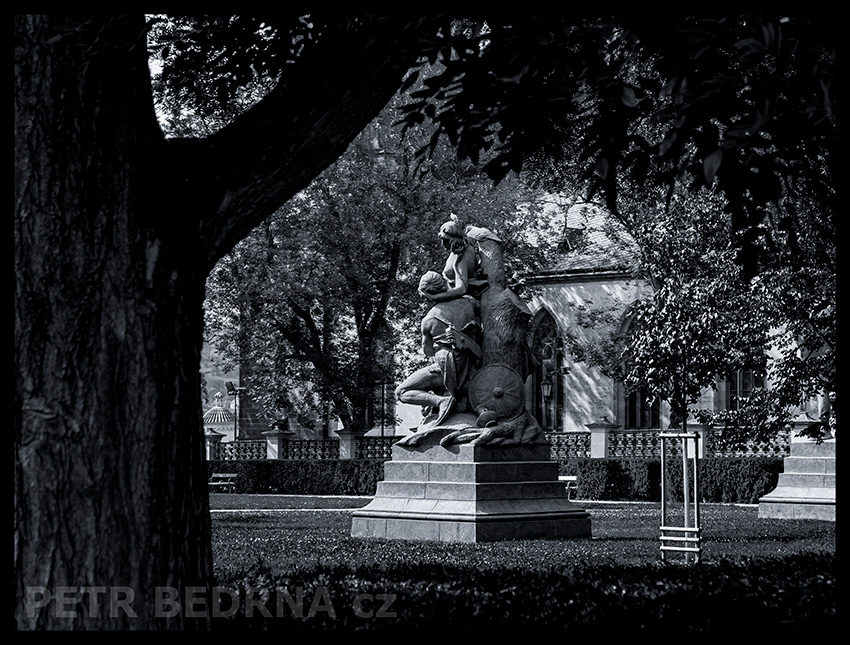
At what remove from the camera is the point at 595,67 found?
21.5 ft

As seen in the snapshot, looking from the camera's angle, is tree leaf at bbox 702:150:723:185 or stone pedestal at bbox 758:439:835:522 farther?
stone pedestal at bbox 758:439:835:522

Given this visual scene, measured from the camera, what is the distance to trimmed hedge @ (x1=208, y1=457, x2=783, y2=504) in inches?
1141

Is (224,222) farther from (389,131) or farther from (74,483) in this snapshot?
(389,131)

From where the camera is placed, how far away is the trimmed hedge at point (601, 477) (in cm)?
2898

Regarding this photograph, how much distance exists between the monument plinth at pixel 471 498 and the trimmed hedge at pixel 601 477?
14.2 meters

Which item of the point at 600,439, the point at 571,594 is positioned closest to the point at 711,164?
the point at 571,594

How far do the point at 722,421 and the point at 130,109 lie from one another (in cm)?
1640

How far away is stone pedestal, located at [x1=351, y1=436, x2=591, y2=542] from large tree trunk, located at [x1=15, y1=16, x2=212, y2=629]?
861cm

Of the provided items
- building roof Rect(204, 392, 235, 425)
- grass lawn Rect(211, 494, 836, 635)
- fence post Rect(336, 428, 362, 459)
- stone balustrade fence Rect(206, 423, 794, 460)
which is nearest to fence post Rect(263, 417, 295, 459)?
stone balustrade fence Rect(206, 423, 794, 460)

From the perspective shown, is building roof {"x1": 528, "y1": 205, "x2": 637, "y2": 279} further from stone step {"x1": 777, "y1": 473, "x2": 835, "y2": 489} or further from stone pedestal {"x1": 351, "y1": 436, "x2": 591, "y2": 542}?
stone pedestal {"x1": 351, "y1": 436, "x2": 591, "y2": 542}

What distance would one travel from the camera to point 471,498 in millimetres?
13898

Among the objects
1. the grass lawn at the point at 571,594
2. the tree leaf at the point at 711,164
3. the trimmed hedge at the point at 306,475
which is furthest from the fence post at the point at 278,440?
the tree leaf at the point at 711,164

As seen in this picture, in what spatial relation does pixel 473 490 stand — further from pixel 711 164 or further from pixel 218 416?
pixel 218 416

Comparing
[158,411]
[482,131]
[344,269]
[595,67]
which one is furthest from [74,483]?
[344,269]
